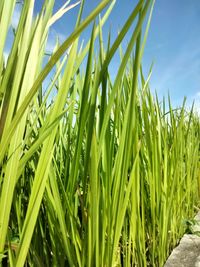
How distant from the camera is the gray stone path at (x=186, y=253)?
3.88 ft

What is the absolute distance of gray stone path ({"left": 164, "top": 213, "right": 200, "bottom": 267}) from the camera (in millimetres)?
1184

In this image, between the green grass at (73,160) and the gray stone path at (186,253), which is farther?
the gray stone path at (186,253)

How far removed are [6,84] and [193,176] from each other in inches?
62.6

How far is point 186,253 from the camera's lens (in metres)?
1.28

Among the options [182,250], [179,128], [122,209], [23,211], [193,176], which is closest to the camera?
[122,209]

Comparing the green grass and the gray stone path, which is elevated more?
the green grass

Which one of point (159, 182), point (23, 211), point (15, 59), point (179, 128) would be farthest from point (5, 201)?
point (179, 128)

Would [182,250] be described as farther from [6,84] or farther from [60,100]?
[6,84]

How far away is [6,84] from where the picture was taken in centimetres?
46

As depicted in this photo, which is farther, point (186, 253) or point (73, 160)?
point (186, 253)

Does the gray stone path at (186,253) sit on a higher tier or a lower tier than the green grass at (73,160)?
lower

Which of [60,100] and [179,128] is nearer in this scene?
[60,100]

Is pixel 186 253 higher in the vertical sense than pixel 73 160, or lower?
lower

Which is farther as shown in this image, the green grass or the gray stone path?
the gray stone path
